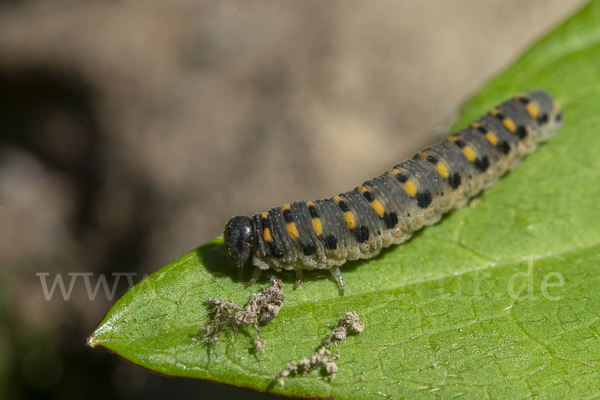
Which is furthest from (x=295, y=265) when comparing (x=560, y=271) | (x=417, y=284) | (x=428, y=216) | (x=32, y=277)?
(x=32, y=277)

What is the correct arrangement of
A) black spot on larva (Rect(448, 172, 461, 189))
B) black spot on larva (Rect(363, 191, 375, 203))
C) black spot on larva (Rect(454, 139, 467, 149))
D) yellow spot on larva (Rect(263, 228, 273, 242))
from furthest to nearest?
black spot on larva (Rect(454, 139, 467, 149)), black spot on larva (Rect(448, 172, 461, 189)), black spot on larva (Rect(363, 191, 375, 203)), yellow spot on larva (Rect(263, 228, 273, 242))

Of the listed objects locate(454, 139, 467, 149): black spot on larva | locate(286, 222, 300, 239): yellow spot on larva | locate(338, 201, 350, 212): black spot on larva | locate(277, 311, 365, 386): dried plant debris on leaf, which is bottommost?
locate(277, 311, 365, 386): dried plant debris on leaf

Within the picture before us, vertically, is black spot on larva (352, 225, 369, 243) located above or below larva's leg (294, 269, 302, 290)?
above

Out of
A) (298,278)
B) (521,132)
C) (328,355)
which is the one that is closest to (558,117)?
(521,132)

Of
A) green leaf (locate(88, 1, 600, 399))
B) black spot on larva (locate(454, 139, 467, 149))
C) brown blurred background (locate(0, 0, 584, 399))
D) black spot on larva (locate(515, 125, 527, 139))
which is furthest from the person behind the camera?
brown blurred background (locate(0, 0, 584, 399))

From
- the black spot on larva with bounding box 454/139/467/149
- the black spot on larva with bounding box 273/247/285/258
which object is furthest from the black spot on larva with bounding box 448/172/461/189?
the black spot on larva with bounding box 273/247/285/258

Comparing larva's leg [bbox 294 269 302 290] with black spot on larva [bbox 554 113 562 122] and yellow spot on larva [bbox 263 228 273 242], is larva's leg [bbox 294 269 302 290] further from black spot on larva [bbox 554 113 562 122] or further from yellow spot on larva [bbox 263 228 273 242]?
black spot on larva [bbox 554 113 562 122]

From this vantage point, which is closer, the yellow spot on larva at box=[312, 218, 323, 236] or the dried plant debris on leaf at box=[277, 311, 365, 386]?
the dried plant debris on leaf at box=[277, 311, 365, 386]

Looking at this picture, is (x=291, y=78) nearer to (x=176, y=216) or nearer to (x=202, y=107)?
(x=202, y=107)

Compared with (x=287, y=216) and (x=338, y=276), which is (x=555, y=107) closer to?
(x=338, y=276)
